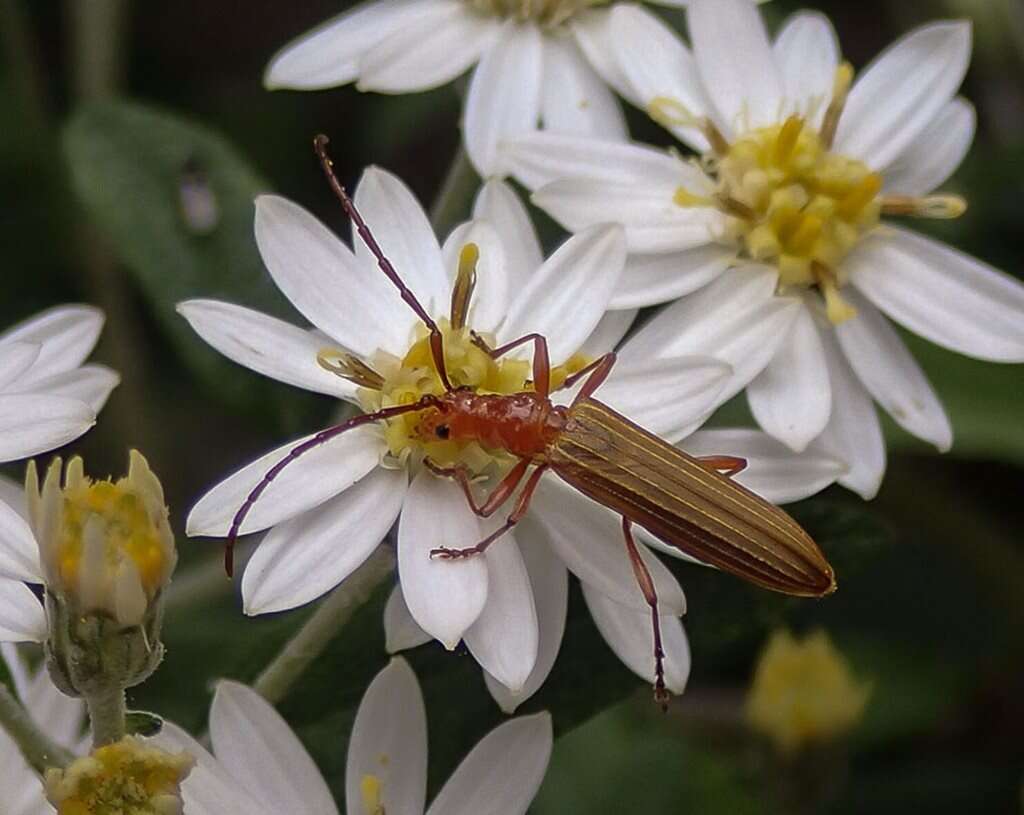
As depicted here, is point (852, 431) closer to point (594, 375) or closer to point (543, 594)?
point (594, 375)

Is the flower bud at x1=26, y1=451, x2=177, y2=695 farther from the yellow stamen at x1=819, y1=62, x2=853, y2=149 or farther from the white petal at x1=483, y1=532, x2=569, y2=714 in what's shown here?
the yellow stamen at x1=819, y1=62, x2=853, y2=149

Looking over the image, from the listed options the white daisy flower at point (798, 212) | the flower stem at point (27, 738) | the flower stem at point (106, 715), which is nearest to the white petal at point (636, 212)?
the white daisy flower at point (798, 212)

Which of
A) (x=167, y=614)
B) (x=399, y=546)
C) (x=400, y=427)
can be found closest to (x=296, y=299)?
(x=400, y=427)

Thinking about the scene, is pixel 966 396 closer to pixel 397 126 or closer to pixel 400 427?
pixel 400 427

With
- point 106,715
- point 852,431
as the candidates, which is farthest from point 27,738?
point 852,431

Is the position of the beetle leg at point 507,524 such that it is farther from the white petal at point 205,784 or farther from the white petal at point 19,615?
the white petal at point 19,615

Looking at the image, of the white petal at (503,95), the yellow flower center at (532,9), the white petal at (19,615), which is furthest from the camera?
the yellow flower center at (532,9)
